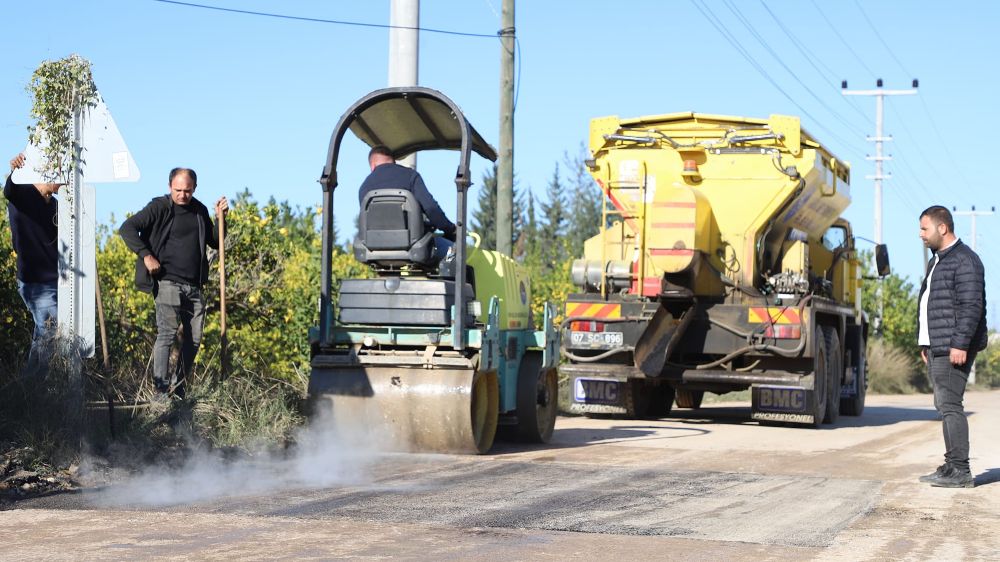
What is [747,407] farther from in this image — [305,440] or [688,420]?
[305,440]

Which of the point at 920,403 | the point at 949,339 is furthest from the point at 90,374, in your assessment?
the point at 920,403

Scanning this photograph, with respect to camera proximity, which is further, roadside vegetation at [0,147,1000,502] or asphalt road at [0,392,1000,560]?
roadside vegetation at [0,147,1000,502]

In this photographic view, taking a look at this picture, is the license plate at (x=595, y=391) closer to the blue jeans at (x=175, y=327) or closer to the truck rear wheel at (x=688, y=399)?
the truck rear wheel at (x=688, y=399)

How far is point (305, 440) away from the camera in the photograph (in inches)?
379

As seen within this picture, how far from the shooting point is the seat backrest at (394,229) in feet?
32.0

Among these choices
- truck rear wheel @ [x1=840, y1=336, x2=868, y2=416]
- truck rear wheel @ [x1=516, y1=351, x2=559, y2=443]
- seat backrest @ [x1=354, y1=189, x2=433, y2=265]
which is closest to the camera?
seat backrest @ [x1=354, y1=189, x2=433, y2=265]

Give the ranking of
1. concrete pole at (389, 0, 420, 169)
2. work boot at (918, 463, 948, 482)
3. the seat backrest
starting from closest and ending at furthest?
work boot at (918, 463, 948, 482) → the seat backrest → concrete pole at (389, 0, 420, 169)

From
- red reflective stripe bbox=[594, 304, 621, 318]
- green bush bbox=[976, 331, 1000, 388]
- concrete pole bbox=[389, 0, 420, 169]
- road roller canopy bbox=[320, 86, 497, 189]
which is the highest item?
concrete pole bbox=[389, 0, 420, 169]

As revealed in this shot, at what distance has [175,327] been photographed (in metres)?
9.52

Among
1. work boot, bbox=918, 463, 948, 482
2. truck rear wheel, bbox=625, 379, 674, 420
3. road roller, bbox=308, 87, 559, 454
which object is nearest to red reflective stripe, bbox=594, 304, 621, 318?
truck rear wheel, bbox=625, 379, 674, 420

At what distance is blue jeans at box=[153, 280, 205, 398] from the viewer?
30.8 feet

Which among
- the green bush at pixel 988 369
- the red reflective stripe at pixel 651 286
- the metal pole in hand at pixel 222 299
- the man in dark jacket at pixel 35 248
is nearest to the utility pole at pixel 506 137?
the red reflective stripe at pixel 651 286

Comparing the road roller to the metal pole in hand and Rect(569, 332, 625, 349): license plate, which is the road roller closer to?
the metal pole in hand

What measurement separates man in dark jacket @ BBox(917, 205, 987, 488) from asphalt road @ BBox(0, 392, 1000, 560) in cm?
32
